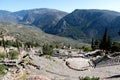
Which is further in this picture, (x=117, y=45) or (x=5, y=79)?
(x=117, y=45)

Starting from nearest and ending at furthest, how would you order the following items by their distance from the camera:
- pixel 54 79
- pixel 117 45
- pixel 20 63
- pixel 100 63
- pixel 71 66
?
1. pixel 54 79
2. pixel 20 63
3. pixel 71 66
4. pixel 100 63
5. pixel 117 45

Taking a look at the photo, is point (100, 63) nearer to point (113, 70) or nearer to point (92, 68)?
point (92, 68)

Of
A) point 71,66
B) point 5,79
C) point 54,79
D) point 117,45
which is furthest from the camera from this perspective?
point 117,45

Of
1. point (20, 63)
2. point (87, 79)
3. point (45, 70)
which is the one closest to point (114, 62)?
point (45, 70)

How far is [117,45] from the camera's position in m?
106

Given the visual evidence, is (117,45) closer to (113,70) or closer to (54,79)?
(113,70)

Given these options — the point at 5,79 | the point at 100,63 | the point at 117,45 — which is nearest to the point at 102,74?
the point at 100,63

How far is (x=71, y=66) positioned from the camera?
64.2m

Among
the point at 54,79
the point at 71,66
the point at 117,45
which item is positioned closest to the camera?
the point at 54,79

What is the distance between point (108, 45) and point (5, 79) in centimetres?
7434

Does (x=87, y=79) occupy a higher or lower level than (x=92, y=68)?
higher

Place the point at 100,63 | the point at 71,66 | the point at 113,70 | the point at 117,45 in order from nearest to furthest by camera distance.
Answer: the point at 113,70 → the point at 71,66 → the point at 100,63 → the point at 117,45

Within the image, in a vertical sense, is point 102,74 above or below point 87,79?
below

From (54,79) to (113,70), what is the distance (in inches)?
750
